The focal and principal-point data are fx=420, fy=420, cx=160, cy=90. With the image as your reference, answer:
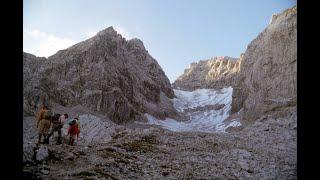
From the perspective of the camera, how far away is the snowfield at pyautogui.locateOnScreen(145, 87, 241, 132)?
40.0 meters

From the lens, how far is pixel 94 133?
23.4m

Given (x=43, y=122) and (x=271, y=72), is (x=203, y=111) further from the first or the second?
(x=43, y=122)

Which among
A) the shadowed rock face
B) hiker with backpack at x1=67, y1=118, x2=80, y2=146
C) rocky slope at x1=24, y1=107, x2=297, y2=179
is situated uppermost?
the shadowed rock face

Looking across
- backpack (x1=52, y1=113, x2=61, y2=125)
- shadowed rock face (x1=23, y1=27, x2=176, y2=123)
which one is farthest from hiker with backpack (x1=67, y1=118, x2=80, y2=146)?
shadowed rock face (x1=23, y1=27, x2=176, y2=123)

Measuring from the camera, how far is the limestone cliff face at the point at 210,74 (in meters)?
71.9

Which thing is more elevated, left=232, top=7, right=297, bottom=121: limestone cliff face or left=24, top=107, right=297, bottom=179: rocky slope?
left=232, top=7, right=297, bottom=121: limestone cliff face

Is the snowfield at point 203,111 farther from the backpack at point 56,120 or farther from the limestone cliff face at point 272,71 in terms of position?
the backpack at point 56,120

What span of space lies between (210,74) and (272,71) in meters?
40.3

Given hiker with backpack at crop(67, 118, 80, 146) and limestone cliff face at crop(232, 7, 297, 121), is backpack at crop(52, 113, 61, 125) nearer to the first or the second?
hiker with backpack at crop(67, 118, 80, 146)

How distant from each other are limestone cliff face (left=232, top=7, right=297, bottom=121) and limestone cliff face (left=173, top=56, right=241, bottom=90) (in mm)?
25358

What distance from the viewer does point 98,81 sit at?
124 ft

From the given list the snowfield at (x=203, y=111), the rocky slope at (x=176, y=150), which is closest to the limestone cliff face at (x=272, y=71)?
the rocky slope at (x=176, y=150)

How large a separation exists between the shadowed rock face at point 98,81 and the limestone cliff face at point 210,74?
23.5 m
